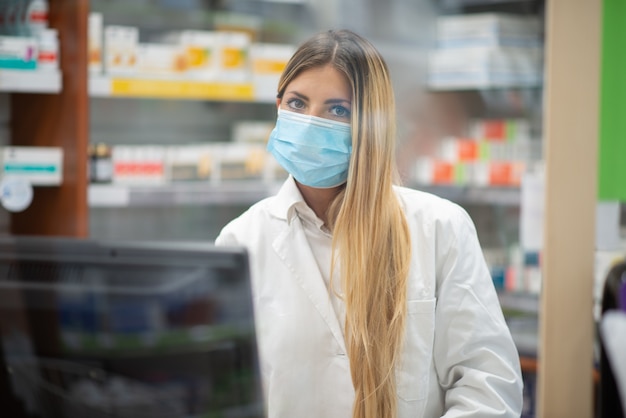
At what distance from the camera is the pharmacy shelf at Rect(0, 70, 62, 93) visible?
306cm

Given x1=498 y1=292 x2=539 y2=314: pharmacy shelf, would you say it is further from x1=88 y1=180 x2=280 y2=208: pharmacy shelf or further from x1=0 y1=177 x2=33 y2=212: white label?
x1=0 y1=177 x2=33 y2=212: white label

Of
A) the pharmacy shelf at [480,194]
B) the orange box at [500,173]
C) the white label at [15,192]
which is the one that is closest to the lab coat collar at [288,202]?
the white label at [15,192]

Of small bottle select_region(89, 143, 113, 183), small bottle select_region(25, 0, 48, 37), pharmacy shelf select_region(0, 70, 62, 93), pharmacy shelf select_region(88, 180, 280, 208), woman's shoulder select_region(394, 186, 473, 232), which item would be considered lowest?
pharmacy shelf select_region(88, 180, 280, 208)

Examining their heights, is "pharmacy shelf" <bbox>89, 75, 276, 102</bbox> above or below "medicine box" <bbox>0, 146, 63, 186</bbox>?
above

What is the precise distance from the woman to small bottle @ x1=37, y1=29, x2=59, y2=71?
183 centimetres

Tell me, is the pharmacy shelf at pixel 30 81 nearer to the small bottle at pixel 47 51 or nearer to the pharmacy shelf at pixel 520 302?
the small bottle at pixel 47 51

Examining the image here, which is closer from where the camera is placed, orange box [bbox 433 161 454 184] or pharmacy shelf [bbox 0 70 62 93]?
pharmacy shelf [bbox 0 70 62 93]

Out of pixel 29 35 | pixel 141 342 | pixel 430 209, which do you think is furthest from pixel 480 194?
pixel 141 342

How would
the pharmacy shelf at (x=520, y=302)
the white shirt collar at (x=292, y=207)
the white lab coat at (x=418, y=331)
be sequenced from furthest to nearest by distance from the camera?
the pharmacy shelf at (x=520, y=302) → the white shirt collar at (x=292, y=207) → the white lab coat at (x=418, y=331)

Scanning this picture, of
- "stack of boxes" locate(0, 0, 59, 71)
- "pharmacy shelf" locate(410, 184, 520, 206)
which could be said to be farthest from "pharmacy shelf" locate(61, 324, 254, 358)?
"pharmacy shelf" locate(410, 184, 520, 206)

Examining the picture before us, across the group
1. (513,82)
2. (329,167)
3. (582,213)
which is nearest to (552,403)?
(582,213)

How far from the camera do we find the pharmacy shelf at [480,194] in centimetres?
363

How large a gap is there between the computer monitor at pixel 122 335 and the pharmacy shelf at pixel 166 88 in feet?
8.12

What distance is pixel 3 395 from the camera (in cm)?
96
